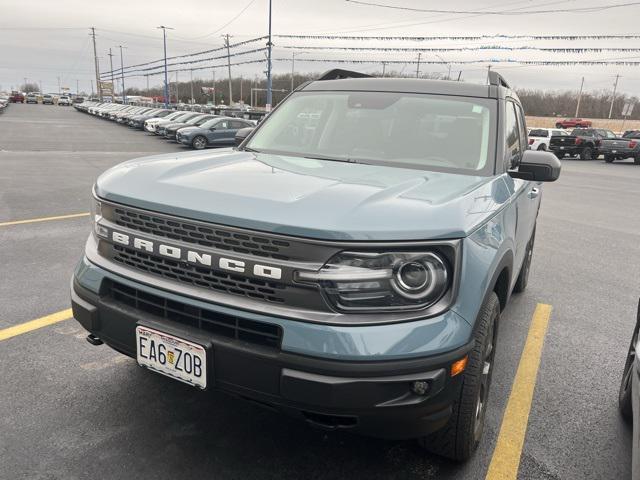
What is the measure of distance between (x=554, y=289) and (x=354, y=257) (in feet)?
14.3

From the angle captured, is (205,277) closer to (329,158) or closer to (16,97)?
(329,158)

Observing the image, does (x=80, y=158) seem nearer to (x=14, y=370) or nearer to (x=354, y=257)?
(x=14, y=370)

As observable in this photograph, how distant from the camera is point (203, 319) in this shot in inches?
85.1

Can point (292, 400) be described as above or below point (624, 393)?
above

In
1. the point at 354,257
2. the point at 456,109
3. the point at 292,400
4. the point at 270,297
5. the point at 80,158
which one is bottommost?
the point at 80,158

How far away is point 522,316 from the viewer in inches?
186

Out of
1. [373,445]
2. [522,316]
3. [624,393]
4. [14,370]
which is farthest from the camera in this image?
[522,316]

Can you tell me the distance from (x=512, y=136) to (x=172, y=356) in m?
2.83

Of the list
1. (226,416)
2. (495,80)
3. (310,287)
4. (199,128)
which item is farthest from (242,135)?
→ (199,128)

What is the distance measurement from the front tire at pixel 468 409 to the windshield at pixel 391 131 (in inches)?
41.5

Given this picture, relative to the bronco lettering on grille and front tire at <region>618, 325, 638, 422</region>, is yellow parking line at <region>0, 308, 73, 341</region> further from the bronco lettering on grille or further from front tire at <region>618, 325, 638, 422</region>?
front tire at <region>618, 325, 638, 422</region>

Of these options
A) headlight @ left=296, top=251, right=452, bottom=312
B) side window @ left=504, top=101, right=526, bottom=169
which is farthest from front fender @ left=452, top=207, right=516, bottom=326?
side window @ left=504, top=101, right=526, bottom=169

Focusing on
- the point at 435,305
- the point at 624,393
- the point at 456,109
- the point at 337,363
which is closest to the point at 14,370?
the point at 337,363

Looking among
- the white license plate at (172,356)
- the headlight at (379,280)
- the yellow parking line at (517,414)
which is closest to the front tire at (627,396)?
the yellow parking line at (517,414)
